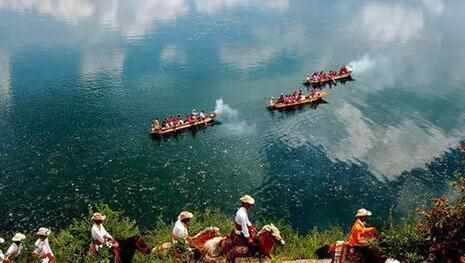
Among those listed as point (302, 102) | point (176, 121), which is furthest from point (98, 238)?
point (302, 102)

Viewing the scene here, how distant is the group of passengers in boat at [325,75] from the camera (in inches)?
2506

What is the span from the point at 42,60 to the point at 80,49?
7780mm

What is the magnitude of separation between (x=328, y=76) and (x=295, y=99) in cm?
915

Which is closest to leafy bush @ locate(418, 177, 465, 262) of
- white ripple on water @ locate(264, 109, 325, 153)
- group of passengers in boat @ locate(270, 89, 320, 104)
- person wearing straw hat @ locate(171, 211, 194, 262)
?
person wearing straw hat @ locate(171, 211, 194, 262)

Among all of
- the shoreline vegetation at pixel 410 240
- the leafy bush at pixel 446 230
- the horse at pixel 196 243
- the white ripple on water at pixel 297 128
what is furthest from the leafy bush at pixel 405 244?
the white ripple on water at pixel 297 128

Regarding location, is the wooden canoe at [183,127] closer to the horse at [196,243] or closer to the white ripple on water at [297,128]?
the white ripple on water at [297,128]

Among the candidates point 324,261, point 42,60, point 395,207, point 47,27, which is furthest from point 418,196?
point 47,27

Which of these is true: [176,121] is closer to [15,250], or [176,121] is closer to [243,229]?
[243,229]

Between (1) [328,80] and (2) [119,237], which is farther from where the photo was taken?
(1) [328,80]

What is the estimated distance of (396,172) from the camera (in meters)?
41.6

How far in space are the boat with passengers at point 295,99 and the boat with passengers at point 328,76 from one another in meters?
2.59

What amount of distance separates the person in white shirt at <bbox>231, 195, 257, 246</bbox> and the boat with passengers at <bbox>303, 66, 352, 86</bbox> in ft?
153

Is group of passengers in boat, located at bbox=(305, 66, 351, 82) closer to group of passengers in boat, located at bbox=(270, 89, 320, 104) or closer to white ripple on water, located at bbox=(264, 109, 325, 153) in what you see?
group of passengers in boat, located at bbox=(270, 89, 320, 104)

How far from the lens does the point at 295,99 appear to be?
188 ft
